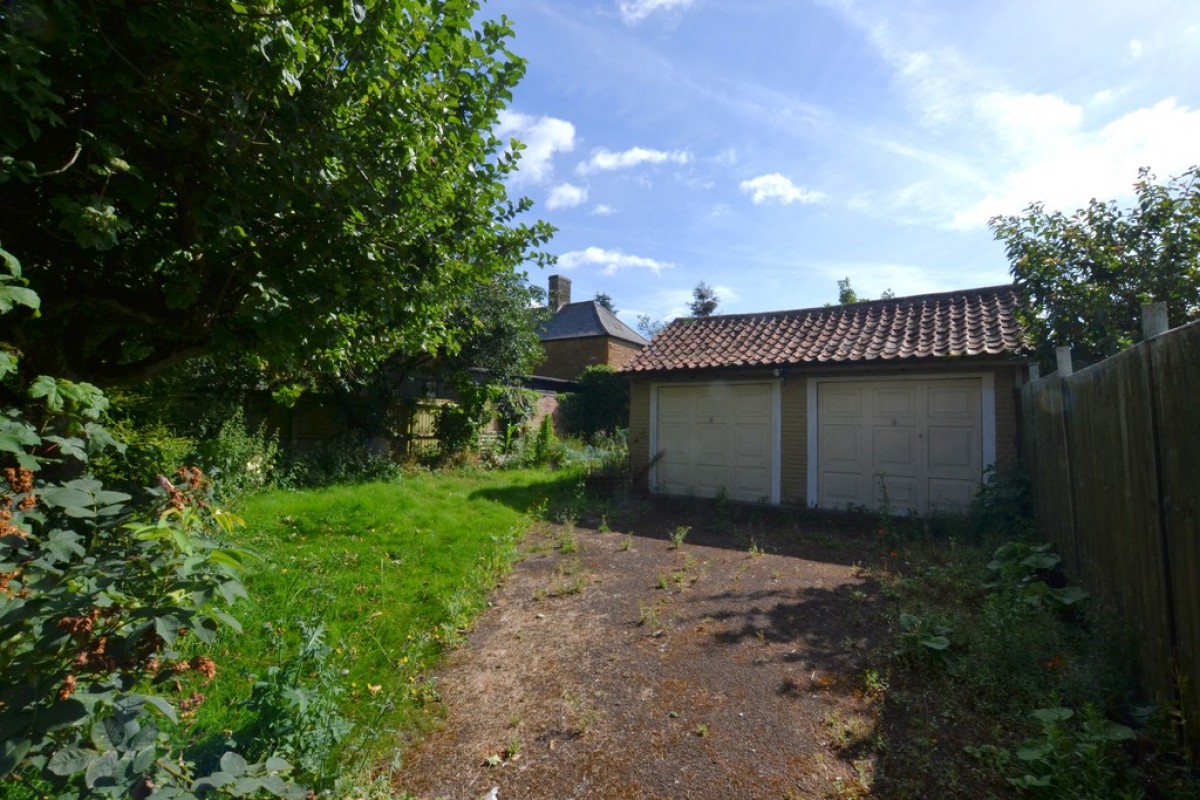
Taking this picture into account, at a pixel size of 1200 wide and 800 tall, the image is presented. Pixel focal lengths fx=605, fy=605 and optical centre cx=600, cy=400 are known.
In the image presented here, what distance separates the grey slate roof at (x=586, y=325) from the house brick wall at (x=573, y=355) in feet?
0.87

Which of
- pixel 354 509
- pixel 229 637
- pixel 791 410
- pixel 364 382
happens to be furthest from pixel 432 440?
pixel 229 637

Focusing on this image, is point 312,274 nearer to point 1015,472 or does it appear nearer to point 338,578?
point 338,578

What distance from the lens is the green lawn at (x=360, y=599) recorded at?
3.45 meters

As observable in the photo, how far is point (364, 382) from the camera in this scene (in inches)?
472

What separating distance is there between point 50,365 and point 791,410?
381 inches

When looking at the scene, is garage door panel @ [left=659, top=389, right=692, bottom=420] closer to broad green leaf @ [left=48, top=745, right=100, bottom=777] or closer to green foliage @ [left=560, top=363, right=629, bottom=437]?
green foliage @ [left=560, top=363, right=629, bottom=437]

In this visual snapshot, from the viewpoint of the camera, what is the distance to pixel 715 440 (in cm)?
1146

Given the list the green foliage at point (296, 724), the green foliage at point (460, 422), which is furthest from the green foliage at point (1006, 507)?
the green foliage at point (460, 422)

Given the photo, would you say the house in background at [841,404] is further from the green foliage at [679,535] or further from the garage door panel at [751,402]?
the green foliage at [679,535]

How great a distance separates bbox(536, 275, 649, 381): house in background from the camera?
2628cm

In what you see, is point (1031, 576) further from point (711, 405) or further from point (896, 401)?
point (711, 405)

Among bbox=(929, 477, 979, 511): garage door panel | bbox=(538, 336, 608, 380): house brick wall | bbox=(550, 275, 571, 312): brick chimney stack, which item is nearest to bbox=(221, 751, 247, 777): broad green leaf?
bbox=(929, 477, 979, 511): garage door panel

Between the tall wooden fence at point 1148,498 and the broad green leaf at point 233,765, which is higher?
the tall wooden fence at point 1148,498

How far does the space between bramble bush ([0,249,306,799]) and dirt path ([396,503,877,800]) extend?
1.65 metres
